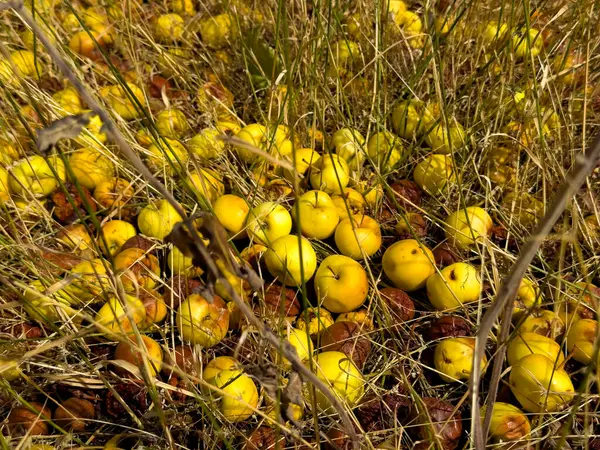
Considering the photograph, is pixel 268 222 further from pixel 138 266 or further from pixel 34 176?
pixel 34 176

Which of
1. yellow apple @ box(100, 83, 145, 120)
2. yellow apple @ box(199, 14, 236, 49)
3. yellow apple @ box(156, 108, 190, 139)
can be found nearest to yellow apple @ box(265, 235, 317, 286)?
yellow apple @ box(156, 108, 190, 139)

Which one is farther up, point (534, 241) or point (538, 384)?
point (534, 241)

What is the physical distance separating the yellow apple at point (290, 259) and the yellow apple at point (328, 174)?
14.4 inches

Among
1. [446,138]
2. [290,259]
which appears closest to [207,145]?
[290,259]

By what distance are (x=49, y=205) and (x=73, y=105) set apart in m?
0.66

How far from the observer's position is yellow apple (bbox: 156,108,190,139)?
2879 mm

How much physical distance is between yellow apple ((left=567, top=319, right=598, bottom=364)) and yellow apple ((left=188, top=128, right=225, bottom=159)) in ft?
5.67

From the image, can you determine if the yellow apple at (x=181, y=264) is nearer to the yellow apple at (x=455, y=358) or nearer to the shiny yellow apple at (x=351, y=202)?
the shiny yellow apple at (x=351, y=202)

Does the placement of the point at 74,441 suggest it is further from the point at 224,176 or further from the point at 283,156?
the point at 283,156

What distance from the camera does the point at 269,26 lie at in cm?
335

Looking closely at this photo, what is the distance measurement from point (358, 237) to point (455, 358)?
63 cm

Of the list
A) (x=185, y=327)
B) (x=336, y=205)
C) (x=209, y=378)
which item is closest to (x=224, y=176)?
(x=336, y=205)

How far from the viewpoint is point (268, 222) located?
2.36 meters

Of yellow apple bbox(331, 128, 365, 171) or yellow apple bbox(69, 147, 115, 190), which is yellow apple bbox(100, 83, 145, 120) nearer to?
yellow apple bbox(69, 147, 115, 190)
